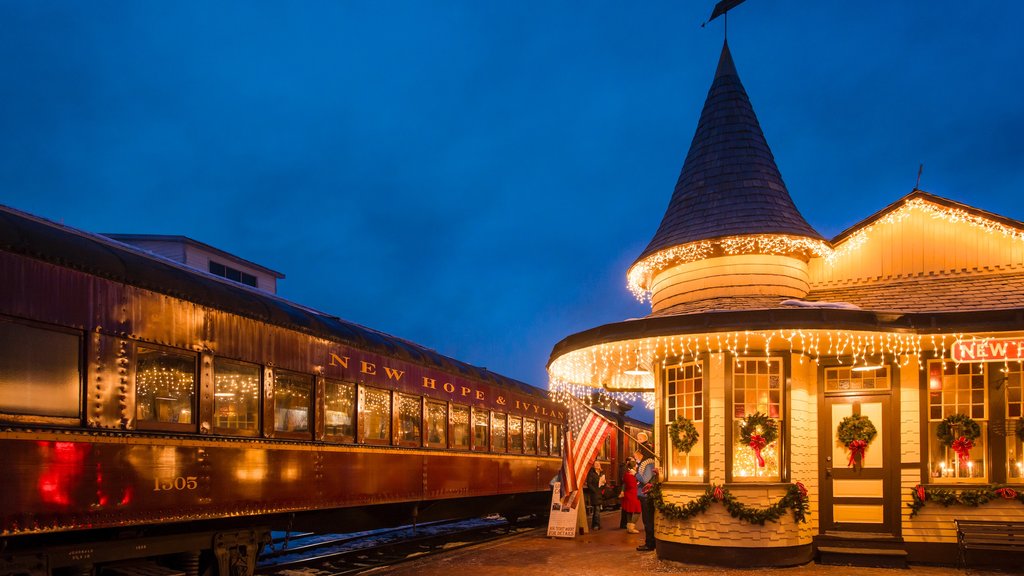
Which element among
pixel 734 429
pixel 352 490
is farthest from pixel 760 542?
pixel 352 490

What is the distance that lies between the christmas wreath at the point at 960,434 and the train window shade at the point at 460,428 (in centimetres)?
754

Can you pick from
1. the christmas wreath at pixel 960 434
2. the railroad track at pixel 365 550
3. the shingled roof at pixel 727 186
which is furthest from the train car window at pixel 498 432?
the christmas wreath at pixel 960 434

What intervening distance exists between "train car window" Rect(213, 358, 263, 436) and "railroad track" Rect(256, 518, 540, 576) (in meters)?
2.99

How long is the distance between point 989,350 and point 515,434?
387 inches

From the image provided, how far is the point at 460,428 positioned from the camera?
579 inches

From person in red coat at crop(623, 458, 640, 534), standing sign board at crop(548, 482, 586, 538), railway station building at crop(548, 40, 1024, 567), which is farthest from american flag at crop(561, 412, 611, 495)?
person in red coat at crop(623, 458, 640, 534)

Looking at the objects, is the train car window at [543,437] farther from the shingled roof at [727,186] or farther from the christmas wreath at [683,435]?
the christmas wreath at [683,435]

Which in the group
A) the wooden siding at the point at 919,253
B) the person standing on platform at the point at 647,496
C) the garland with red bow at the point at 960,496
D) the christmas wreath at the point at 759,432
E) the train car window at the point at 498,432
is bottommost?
the person standing on platform at the point at 647,496

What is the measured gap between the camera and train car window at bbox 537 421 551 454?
19.2m

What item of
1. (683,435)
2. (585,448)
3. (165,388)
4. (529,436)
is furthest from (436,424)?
(165,388)

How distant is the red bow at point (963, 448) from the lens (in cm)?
1105

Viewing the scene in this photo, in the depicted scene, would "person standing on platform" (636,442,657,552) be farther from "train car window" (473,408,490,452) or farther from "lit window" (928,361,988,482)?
"lit window" (928,361,988,482)

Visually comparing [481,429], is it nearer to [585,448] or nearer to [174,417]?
[585,448]

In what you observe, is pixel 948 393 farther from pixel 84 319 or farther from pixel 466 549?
pixel 84 319
